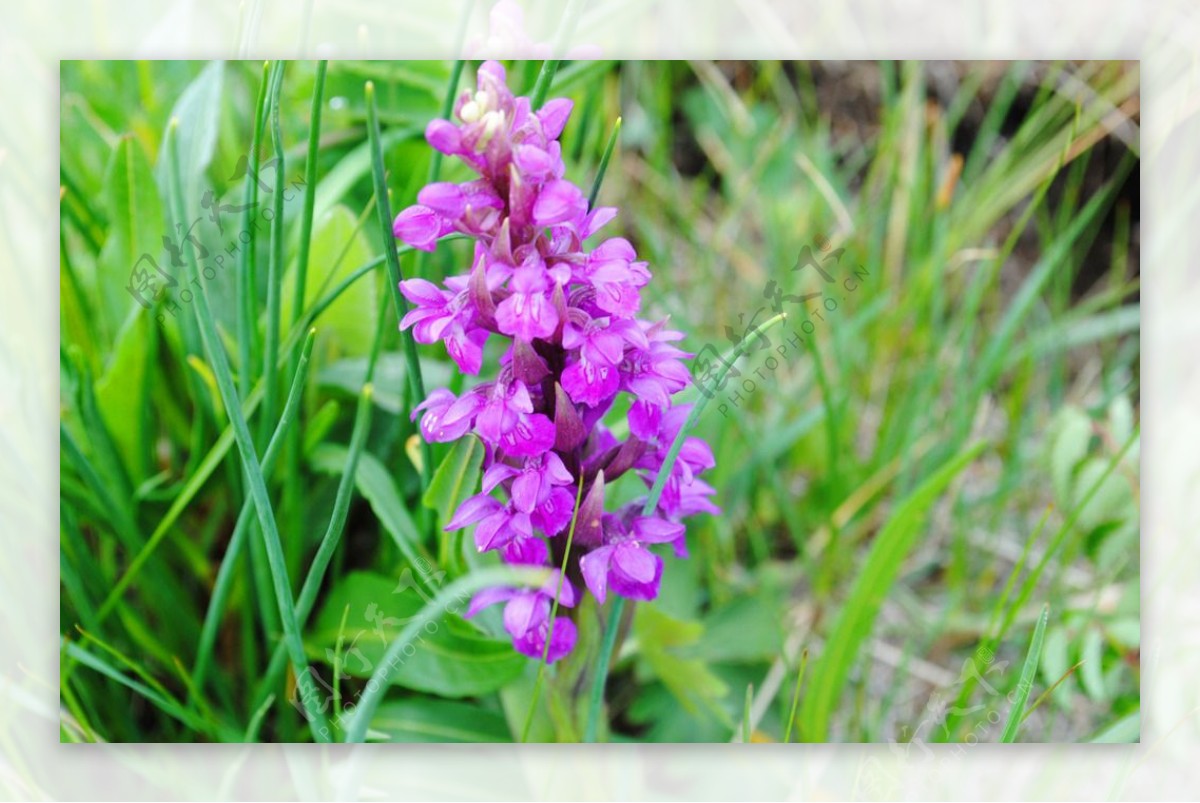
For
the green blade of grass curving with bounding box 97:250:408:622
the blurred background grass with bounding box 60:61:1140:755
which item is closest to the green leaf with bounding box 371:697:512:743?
the blurred background grass with bounding box 60:61:1140:755

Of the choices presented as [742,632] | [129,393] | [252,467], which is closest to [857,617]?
[742,632]

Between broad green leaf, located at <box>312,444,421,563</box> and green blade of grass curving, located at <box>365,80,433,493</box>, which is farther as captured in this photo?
broad green leaf, located at <box>312,444,421,563</box>

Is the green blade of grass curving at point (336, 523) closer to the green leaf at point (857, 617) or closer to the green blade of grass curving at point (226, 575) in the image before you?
the green blade of grass curving at point (226, 575)

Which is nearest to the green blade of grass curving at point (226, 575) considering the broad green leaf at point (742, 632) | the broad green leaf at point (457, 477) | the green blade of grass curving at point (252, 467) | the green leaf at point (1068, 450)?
the green blade of grass curving at point (252, 467)

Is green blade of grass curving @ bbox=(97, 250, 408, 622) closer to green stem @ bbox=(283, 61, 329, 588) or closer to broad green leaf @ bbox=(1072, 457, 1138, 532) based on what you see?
green stem @ bbox=(283, 61, 329, 588)

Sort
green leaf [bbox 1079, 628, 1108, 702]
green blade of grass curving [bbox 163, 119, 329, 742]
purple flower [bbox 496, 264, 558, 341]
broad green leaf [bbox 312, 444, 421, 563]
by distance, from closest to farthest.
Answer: purple flower [bbox 496, 264, 558, 341]
green blade of grass curving [bbox 163, 119, 329, 742]
broad green leaf [bbox 312, 444, 421, 563]
green leaf [bbox 1079, 628, 1108, 702]

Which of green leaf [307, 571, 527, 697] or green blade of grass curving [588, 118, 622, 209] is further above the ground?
green blade of grass curving [588, 118, 622, 209]

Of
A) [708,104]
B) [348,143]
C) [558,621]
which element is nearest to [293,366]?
[348,143]

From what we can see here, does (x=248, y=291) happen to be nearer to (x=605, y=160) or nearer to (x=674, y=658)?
(x=605, y=160)
